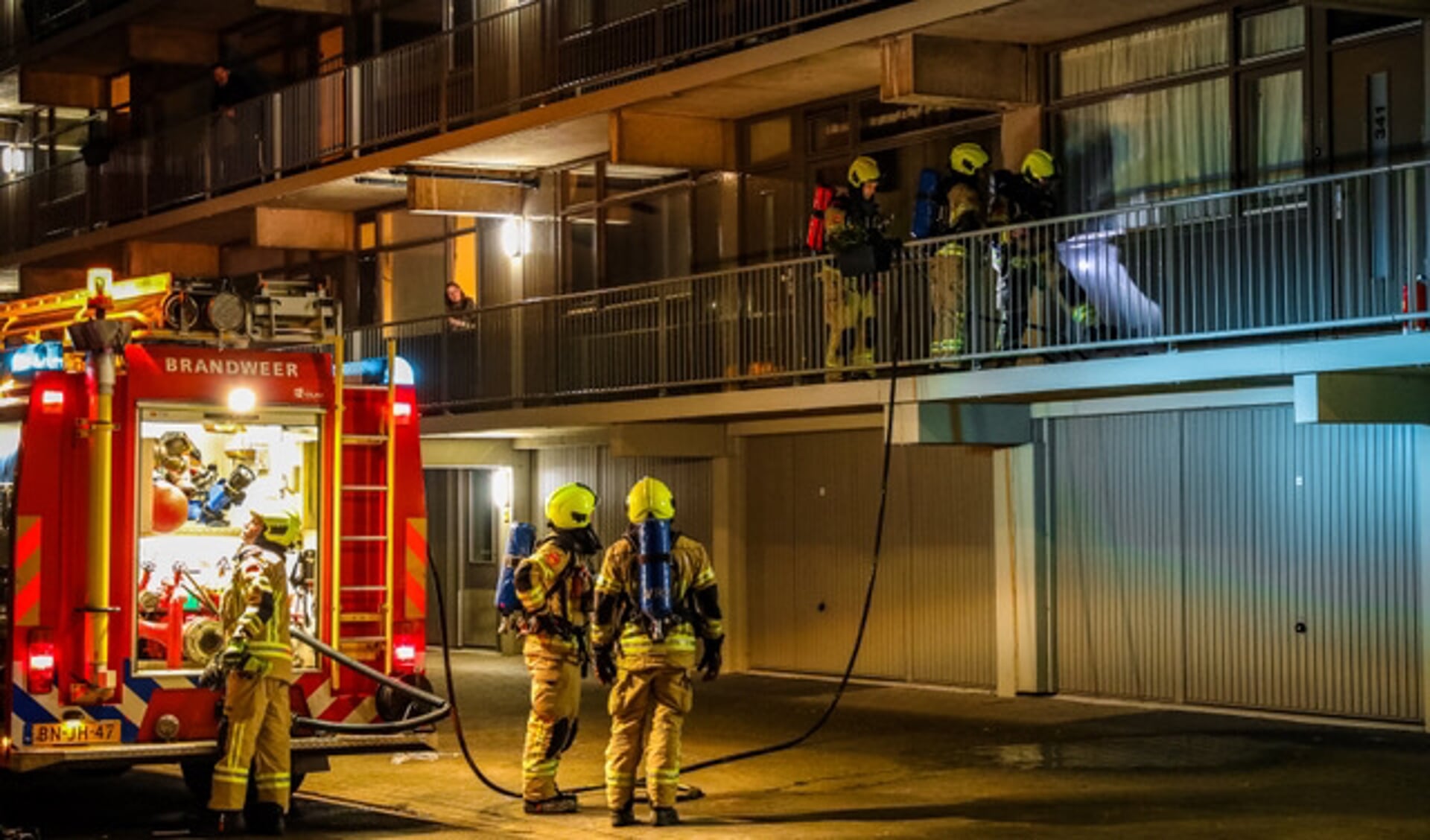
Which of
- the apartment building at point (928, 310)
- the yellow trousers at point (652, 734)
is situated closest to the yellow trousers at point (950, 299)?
the apartment building at point (928, 310)

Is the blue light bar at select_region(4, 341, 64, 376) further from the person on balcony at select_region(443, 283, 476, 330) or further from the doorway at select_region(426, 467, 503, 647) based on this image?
the doorway at select_region(426, 467, 503, 647)

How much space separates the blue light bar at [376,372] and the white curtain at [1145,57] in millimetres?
7368

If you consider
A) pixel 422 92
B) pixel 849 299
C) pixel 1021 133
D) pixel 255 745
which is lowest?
pixel 255 745

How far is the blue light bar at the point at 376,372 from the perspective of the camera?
12602mm

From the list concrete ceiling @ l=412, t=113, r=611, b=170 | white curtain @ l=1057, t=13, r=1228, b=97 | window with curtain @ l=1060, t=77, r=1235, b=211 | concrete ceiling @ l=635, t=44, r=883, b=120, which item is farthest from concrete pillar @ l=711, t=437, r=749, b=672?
white curtain @ l=1057, t=13, r=1228, b=97

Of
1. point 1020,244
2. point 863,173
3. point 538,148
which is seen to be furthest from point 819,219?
point 538,148

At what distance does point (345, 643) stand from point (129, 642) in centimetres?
125

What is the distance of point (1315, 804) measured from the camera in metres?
12.2

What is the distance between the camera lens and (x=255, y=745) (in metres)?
11.5

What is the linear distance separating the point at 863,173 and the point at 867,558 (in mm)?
3548

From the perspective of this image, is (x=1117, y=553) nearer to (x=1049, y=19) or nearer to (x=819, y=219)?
(x=819, y=219)

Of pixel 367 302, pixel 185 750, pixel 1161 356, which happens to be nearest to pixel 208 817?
pixel 185 750

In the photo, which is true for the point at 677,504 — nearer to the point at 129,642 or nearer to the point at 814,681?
the point at 814,681

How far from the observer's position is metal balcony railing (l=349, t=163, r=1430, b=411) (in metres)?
14.8
